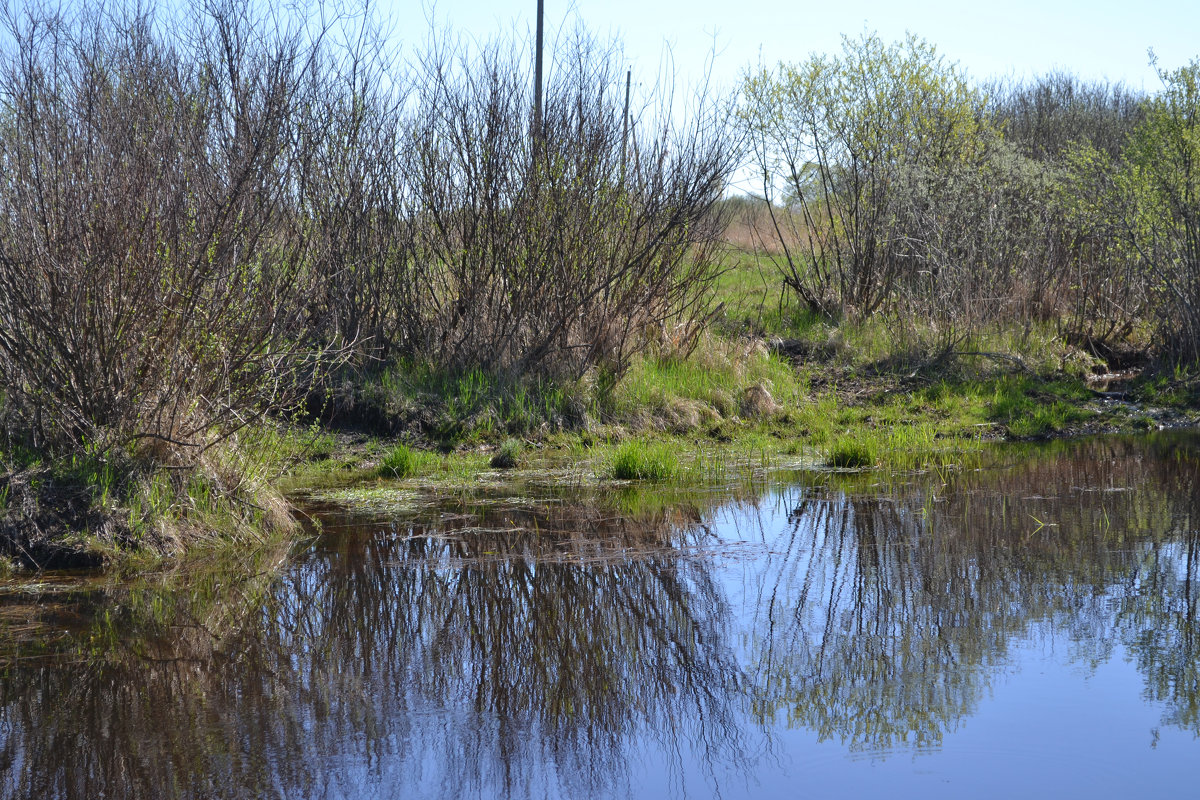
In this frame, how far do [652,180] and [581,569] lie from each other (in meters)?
6.49

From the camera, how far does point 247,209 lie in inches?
276

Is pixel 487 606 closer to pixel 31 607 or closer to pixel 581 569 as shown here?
pixel 581 569

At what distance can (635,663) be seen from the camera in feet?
15.0

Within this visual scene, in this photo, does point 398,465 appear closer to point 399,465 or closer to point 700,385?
point 399,465

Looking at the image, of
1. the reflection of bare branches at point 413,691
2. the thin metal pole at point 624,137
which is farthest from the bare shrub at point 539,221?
the reflection of bare branches at point 413,691

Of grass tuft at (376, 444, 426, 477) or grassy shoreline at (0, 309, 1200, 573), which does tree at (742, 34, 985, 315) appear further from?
grass tuft at (376, 444, 426, 477)

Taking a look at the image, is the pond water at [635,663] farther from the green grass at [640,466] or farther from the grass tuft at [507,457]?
the grass tuft at [507,457]

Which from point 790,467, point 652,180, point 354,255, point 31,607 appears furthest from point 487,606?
point 652,180

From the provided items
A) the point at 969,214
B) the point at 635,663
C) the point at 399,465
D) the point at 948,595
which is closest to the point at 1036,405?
the point at 969,214

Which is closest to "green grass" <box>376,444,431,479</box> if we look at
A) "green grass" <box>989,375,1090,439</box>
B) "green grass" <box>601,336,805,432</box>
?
"green grass" <box>601,336,805,432</box>

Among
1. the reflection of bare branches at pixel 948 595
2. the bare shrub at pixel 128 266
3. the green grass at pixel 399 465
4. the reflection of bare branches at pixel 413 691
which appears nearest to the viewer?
the reflection of bare branches at pixel 413 691

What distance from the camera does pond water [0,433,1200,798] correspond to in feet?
11.8

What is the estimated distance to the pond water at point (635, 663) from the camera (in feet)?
11.8

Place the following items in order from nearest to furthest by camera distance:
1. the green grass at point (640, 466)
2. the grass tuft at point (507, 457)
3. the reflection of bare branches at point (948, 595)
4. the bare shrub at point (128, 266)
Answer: the reflection of bare branches at point (948, 595)
the bare shrub at point (128, 266)
the green grass at point (640, 466)
the grass tuft at point (507, 457)
